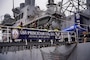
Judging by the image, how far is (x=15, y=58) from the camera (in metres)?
26.0

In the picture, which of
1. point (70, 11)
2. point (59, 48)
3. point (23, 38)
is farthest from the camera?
point (70, 11)

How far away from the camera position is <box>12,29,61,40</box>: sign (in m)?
16.3

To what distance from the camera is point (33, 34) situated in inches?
674

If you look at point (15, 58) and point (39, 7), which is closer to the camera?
point (15, 58)

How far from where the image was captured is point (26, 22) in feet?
117

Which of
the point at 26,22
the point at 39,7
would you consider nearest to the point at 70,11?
the point at 26,22

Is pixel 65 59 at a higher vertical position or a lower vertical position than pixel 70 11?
lower

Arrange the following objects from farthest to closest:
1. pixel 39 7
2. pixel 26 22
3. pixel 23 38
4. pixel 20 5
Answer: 1. pixel 20 5
2. pixel 39 7
3. pixel 26 22
4. pixel 23 38

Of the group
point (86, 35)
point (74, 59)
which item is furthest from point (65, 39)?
point (74, 59)

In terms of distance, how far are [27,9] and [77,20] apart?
1373cm

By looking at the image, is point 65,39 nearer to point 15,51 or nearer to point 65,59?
point 65,59

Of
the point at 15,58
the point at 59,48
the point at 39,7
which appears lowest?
the point at 15,58

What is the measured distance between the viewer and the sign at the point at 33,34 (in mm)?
16292

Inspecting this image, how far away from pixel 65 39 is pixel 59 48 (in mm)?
1911
